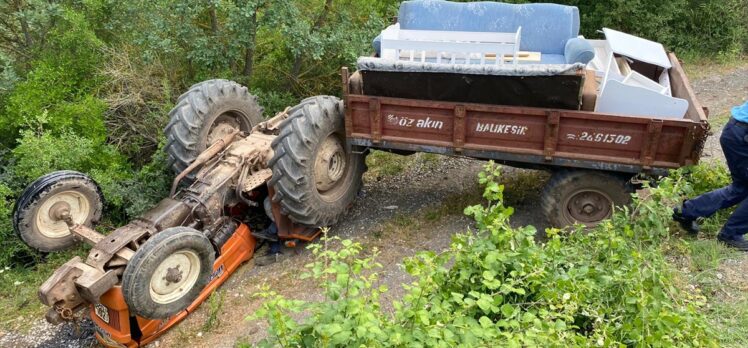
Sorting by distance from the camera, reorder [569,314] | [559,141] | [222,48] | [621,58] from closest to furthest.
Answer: [569,314] < [559,141] < [621,58] < [222,48]

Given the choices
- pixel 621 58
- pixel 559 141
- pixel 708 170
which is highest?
pixel 621 58

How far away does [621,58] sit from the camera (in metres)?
6.02

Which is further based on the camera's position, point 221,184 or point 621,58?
point 621,58

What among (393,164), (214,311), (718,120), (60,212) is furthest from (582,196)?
(60,212)

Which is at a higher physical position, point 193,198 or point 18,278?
point 193,198

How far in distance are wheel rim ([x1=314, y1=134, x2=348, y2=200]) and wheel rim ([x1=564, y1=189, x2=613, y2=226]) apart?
2.15 meters

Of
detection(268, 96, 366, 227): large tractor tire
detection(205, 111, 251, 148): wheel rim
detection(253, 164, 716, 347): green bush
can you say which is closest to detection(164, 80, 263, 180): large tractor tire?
detection(205, 111, 251, 148): wheel rim

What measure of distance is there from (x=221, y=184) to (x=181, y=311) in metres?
1.15

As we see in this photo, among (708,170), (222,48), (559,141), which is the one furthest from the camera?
(222,48)

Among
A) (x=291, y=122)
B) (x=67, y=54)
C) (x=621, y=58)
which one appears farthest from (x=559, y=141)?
(x=67, y=54)

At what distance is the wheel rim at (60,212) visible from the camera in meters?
5.07

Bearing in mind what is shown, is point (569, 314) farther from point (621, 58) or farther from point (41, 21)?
point (41, 21)

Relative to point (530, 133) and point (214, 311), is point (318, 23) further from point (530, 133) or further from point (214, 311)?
point (214, 311)

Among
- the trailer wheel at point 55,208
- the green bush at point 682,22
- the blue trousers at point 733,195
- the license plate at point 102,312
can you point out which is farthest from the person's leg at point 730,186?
the green bush at point 682,22
